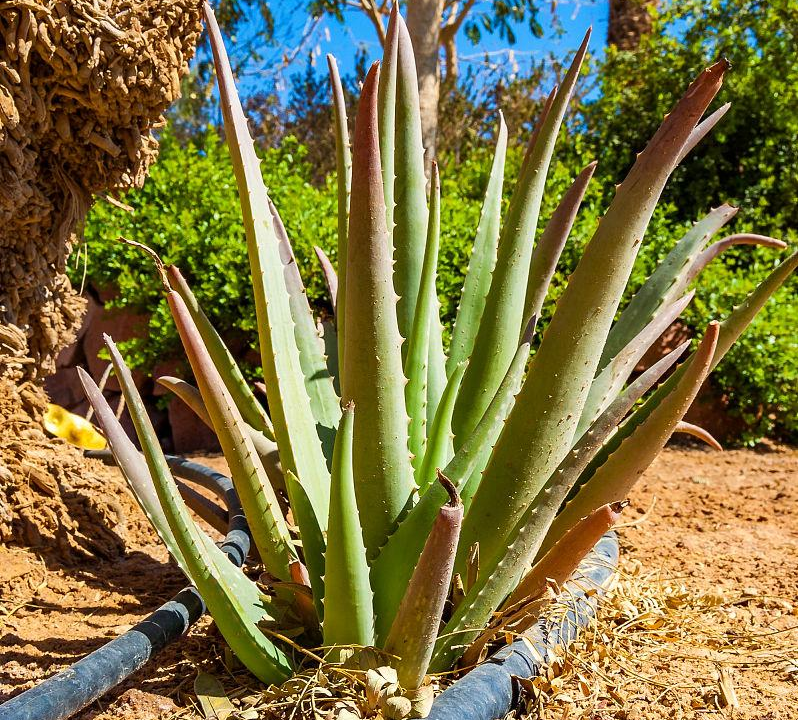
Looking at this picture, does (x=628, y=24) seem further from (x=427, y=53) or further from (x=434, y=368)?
(x=434, y=368)

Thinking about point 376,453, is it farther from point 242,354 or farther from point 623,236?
point 242,354

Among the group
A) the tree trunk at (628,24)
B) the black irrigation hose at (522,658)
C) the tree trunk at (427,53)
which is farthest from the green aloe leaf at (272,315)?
the tree trunk at (628,24)

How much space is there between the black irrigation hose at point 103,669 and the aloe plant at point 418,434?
0.08m

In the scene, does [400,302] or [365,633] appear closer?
[365,633]

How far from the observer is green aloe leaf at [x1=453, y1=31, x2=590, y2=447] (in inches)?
50.7

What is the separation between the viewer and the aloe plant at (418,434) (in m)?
0.96

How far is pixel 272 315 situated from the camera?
1.13 meters

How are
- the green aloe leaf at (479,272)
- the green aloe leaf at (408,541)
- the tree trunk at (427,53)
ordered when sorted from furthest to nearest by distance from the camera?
the tree trunk at (427,53), the green aloe leaf at (479,272), the green aloe leaf at (408,541)

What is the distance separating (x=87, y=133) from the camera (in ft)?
5.50

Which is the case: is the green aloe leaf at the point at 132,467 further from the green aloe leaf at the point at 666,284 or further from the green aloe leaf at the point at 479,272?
the green aloe leaf at the point at 666,284

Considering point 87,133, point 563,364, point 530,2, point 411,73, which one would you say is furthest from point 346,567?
point 530,2

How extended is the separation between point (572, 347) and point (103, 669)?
0.72 m

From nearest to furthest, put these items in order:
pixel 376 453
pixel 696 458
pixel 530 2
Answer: pixel 376 453
pixel 696 458
pixel 530 2

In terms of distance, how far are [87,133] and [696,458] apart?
3.38 m
